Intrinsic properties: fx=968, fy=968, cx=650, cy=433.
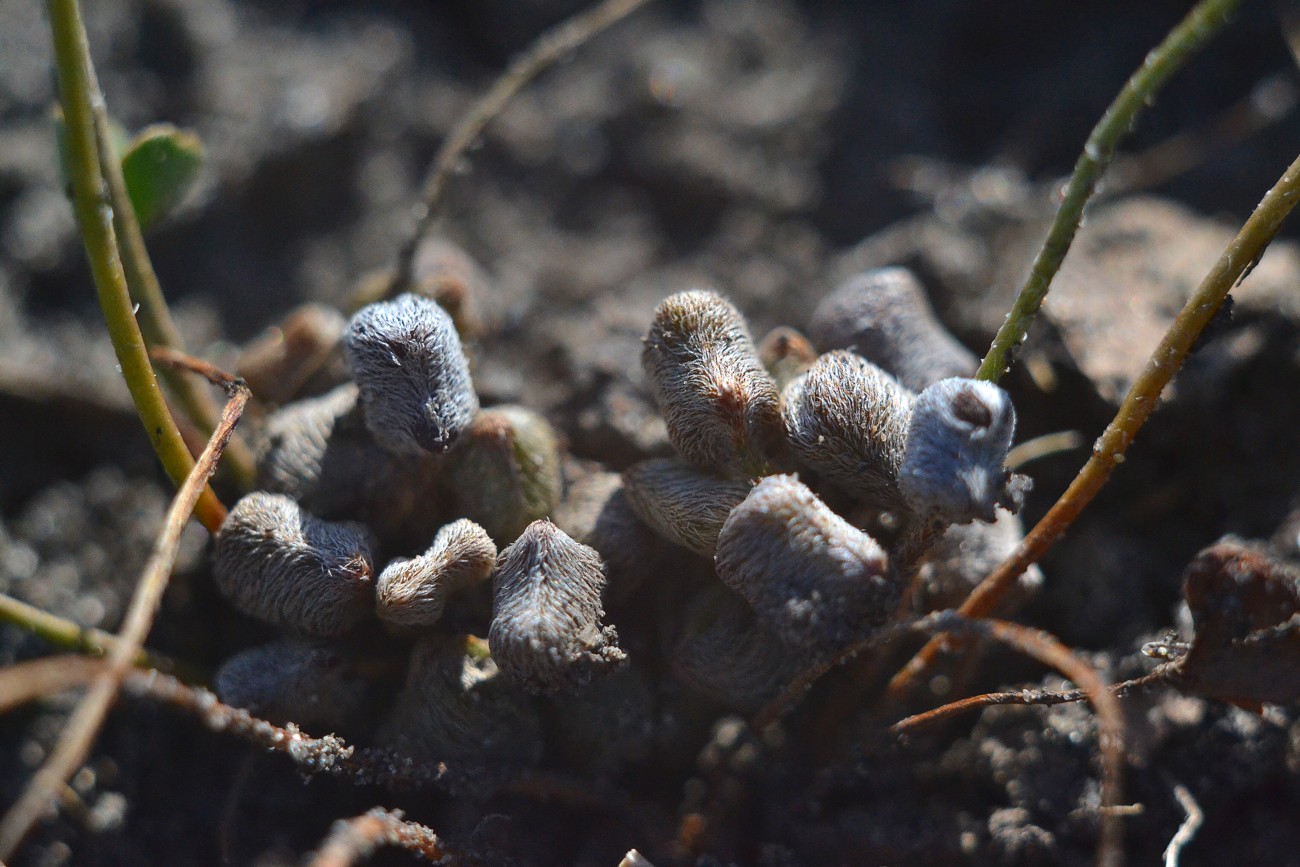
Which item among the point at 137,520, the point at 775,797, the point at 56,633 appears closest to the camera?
the point at 56,633

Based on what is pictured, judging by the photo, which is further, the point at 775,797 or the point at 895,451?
the point at 775,797

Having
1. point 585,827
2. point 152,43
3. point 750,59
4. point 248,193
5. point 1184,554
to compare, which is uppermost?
point 750,59

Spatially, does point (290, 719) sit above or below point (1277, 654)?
below

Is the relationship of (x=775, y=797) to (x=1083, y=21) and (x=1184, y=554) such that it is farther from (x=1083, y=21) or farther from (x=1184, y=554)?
(x=1083, y=21)

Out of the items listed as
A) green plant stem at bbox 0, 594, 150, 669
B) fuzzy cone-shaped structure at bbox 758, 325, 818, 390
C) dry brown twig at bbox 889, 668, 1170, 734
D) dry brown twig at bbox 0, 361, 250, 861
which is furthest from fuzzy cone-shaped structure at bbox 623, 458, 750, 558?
green plant stem at bbox 0, 594, 150, 669

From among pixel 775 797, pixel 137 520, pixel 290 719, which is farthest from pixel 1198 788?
pixel 137 520

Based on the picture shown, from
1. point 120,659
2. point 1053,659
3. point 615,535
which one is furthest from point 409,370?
point 1053,659
